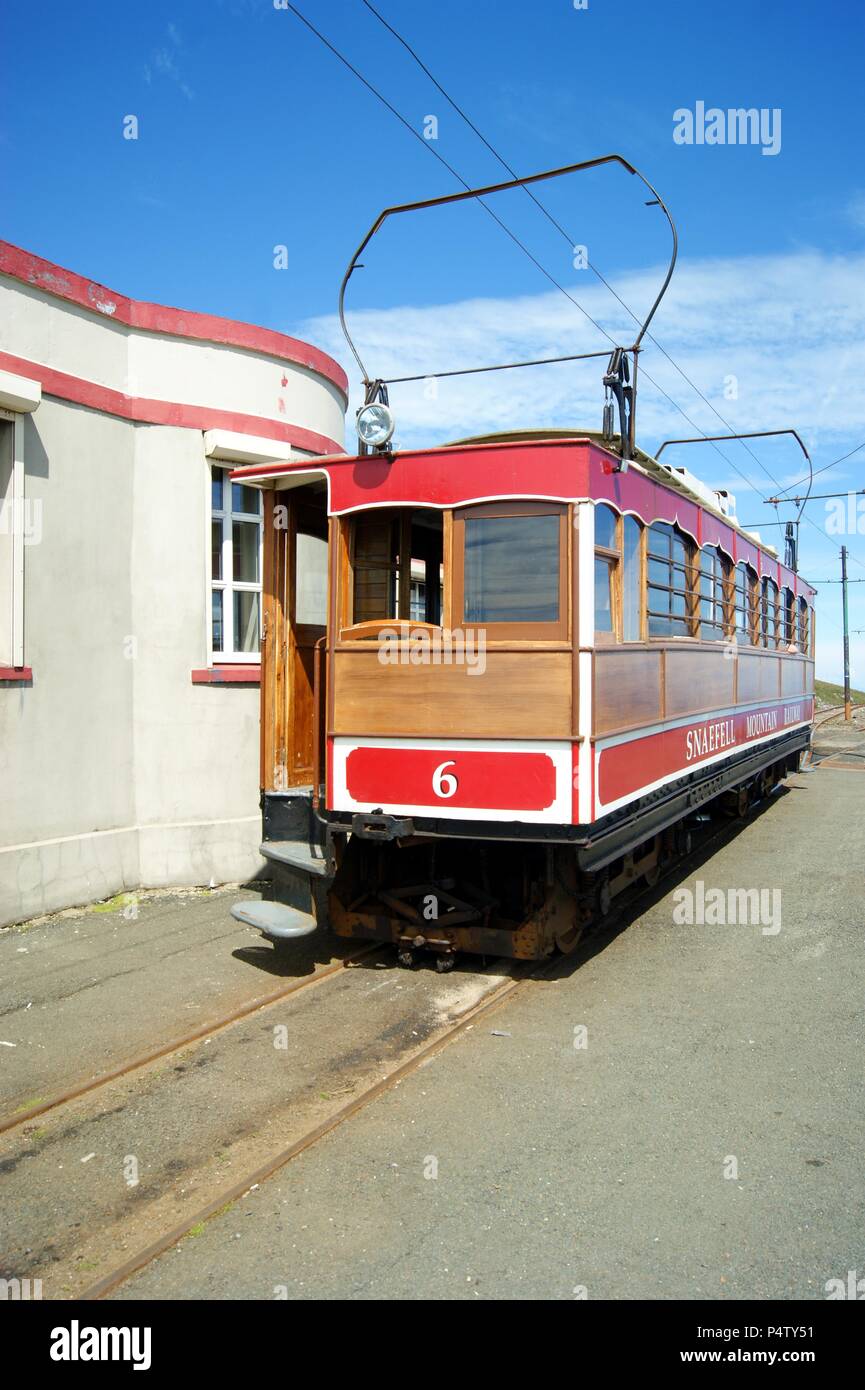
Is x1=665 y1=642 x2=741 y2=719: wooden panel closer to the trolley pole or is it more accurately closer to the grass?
the trolley pole

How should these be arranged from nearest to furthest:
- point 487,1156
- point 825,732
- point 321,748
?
point 487,1156 < point 321,748 < point 825,732

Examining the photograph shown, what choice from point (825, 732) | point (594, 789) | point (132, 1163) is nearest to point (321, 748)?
point (594, 789)

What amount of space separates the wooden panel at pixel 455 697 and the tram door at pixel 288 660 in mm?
744

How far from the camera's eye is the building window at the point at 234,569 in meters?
9.32

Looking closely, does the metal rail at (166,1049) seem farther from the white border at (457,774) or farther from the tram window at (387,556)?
the tram window at (387,556)

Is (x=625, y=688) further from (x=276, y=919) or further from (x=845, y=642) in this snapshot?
(x=845, y=642)

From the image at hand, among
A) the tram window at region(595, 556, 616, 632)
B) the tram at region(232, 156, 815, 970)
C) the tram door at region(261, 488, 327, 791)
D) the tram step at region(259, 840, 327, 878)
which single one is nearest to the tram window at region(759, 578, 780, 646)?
the tram at region(232, 156, 815, 970)

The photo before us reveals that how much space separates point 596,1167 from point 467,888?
2740mm

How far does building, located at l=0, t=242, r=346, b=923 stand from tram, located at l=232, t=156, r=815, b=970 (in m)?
1.84

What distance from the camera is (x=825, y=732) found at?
30031mm

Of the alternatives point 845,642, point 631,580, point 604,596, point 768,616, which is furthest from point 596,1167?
point 845,642

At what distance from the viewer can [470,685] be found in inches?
238
